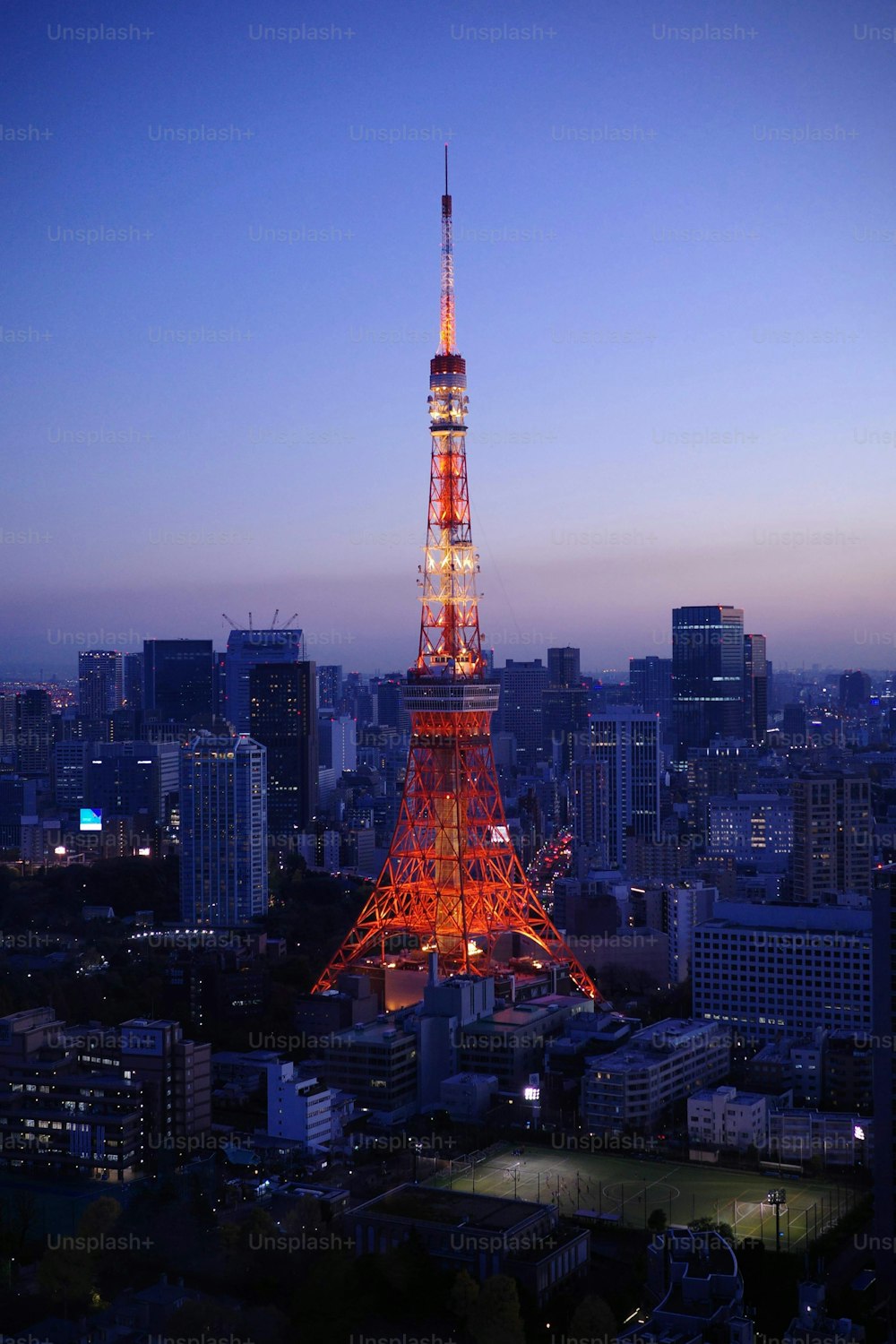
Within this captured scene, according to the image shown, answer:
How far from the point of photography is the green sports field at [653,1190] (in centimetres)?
997

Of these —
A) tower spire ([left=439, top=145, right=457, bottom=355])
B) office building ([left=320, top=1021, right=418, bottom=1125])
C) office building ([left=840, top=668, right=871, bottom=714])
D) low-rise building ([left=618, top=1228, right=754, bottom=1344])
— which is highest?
tower spire ([left=439, top=145, right=457, bottom=355])

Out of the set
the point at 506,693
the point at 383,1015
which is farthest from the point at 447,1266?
the point at 506,693

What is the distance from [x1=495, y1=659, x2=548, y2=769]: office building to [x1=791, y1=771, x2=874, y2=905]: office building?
2118 centimetres

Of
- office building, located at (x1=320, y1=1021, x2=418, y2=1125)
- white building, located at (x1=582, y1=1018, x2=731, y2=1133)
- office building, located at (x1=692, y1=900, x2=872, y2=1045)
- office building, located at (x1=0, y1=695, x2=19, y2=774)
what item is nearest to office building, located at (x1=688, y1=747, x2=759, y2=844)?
office building, located at (x1=0, y1=695, x2=19, y2=774)

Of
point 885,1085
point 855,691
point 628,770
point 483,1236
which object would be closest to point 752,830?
point 628,770

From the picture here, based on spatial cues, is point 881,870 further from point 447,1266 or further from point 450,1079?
point 450,1079

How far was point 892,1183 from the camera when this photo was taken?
9227 millimetres

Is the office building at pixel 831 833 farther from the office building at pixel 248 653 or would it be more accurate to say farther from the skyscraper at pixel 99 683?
the skyscraper at pixel 99 683

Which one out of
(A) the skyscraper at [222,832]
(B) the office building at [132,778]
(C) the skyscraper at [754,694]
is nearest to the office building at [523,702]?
(C) the skyscraper at [754,694]

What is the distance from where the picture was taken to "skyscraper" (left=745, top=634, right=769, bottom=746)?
142 ft

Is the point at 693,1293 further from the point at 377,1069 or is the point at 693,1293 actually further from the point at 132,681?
the point at 132,681

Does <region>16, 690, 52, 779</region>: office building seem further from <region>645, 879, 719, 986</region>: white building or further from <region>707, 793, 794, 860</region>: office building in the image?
<region>645, 879, 719, 986</region>: white building

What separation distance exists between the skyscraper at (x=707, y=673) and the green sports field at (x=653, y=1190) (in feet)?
103

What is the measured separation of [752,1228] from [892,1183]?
993 millimetres
